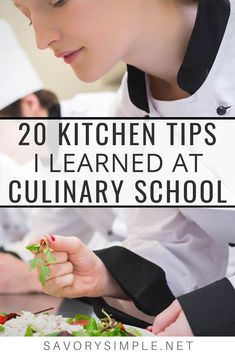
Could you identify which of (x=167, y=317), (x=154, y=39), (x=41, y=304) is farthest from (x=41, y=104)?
(x=167, y=317)

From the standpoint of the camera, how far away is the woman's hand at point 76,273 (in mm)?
809

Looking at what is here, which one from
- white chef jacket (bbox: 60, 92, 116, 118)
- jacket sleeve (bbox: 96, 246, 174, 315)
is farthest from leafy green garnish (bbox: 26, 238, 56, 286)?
white chef jacket (bbox: 60, 92, 116, 118)

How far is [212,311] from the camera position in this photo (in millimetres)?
754

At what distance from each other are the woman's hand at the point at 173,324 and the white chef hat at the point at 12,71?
1.64 ft

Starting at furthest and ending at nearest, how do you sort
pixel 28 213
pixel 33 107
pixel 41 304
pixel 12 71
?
pixel 28 213 → pixel 33 107 → pixel 12 71 → pixel 41 304

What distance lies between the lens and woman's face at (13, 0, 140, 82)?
0.78 meters

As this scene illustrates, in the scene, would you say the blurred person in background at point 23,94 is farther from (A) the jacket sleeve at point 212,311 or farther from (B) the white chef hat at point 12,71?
(A) the jacket sleeve at point 212,311

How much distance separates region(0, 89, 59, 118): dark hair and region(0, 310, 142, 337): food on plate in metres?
0.49

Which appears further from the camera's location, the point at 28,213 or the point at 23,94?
the point at 28,213

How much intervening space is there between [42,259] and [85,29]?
0.25m

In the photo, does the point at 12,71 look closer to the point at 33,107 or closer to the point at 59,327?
the point at 33,107

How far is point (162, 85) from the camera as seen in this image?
0.90 meters

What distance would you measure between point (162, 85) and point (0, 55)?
0.99 ft

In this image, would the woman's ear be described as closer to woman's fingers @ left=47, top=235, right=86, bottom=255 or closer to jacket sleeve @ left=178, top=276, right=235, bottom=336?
woman's fingers @ left=47, top=235, right=86, bottom=255
